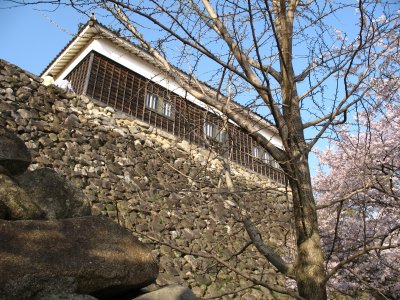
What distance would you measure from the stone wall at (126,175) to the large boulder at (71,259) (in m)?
4.78

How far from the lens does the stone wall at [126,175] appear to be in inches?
332

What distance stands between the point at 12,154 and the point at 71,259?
1.04 m

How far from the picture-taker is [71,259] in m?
2.30

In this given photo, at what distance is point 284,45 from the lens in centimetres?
368

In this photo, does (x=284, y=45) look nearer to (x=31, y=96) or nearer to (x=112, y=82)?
(x=31, y=96)

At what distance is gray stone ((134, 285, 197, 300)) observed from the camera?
2.78 meters

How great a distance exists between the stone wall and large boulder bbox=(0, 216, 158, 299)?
478 centimetres

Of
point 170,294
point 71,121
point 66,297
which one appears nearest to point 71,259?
point 66,297

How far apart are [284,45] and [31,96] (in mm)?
7714

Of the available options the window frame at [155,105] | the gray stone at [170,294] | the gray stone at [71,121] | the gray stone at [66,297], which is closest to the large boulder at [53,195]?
the gray stone at [66,297]

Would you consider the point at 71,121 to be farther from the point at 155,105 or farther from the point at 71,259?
Result: the point at 71,259

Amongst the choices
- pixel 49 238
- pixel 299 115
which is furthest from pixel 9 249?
pixel 299 115

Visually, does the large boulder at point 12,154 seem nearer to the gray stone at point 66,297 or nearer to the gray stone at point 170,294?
the gray stone at point 66,297

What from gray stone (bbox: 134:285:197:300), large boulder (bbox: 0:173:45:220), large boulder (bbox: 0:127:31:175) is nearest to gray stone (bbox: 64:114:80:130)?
large boulder (bbox: 0:127:31:175)
